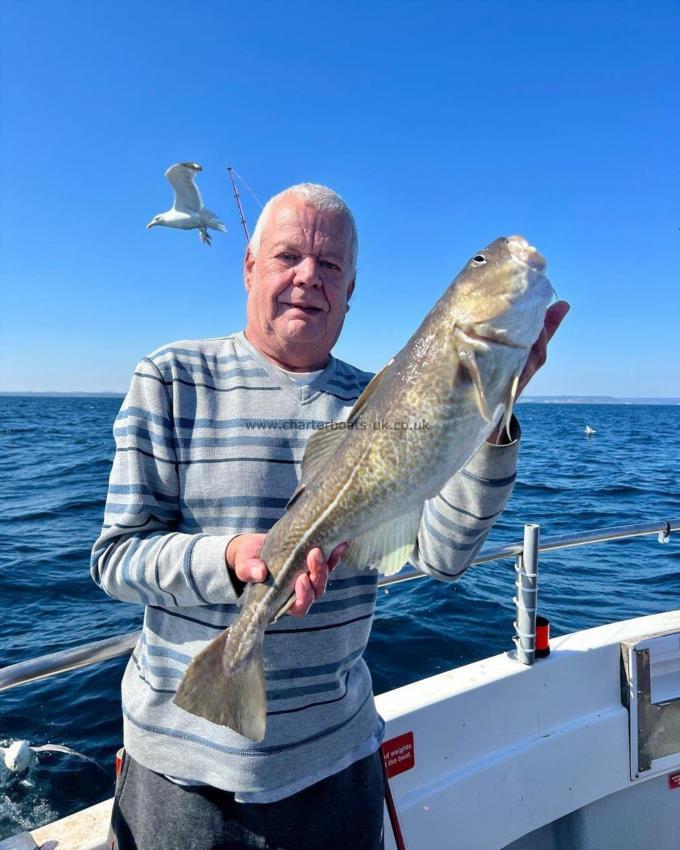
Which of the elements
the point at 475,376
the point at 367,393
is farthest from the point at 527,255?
the point at 367,393

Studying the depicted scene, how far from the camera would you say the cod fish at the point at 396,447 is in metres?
2.12

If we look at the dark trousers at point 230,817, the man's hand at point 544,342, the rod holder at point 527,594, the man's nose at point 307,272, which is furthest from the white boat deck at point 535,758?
the man's nose at point 307,272

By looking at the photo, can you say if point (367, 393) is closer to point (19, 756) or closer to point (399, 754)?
point (399, 754)

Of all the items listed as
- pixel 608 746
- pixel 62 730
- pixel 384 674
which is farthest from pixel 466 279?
pixel 62 730

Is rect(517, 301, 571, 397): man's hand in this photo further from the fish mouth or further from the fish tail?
the fish tail

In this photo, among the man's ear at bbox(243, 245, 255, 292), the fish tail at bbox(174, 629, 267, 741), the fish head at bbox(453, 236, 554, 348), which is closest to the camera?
the fish tail at bbox(174, 629, 267, 741)

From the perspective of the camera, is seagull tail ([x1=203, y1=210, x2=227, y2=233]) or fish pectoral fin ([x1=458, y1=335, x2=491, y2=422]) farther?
seagull tail ([x1=203, y1=210, x2=227, y2=233])

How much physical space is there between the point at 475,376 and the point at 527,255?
535 millimetres

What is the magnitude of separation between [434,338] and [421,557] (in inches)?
42.4

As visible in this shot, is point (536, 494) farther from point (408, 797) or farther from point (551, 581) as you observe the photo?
point (408, 797)

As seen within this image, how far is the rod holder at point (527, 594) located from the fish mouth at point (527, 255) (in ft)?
7.55

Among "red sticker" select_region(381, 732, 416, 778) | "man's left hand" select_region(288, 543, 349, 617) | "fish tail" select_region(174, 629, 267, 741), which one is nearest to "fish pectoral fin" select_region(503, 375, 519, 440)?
"man's left hand" select_region(288, 543, 349, 617)

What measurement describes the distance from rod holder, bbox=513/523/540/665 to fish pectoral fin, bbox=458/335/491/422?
2180 millimetres

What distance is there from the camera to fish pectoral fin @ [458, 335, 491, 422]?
2156mm
